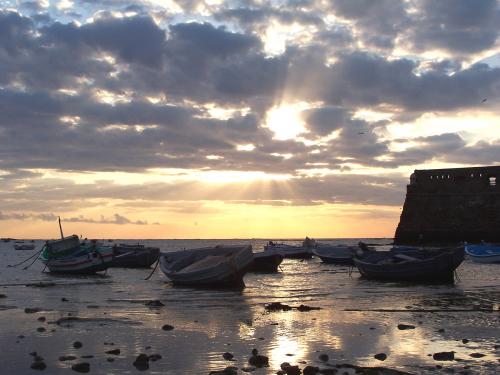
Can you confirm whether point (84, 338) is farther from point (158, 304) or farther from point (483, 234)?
point (483, 234)

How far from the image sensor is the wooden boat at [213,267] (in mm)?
29609

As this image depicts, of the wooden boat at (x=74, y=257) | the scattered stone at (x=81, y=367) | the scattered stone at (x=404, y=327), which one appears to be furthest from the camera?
the wooden boat at (x=74, y=257)

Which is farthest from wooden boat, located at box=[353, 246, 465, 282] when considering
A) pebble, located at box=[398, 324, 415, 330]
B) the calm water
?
pebble, located at box=[398, 324, 415, 330]

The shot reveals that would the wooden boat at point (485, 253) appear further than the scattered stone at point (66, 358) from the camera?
Yes

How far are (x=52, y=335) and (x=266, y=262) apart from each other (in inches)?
1325

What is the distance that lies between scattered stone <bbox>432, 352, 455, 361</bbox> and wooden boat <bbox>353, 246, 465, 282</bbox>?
20.0m

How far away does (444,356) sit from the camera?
12391mm

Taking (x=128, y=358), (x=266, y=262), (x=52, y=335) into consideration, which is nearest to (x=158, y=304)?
(x=52, y=335)

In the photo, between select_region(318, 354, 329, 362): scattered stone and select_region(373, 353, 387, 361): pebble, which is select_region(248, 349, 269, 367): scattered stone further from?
select_region(373, 353, 387, 361): pebble

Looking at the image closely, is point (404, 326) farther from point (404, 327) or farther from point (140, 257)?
point (140, 257)

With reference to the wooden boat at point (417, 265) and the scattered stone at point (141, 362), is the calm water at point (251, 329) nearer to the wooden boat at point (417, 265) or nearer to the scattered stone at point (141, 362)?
the scattered stone at point (141, 362)

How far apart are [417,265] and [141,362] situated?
23.5 m

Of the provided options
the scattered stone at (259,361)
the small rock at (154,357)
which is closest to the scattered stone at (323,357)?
the scattered stone at (259,361)

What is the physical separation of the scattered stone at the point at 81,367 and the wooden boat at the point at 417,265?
24.0 meters
